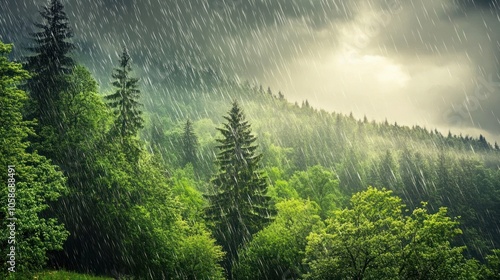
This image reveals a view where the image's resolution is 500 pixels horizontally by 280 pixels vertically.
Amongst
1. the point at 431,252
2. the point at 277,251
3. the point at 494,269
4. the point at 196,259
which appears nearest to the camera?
the point at 431,252

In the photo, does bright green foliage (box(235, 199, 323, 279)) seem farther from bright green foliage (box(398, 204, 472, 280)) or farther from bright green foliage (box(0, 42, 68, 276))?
bright green foliage (box(0, 42, 68, 276))

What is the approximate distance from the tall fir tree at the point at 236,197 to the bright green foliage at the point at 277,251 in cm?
118

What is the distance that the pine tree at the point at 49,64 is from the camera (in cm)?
2407

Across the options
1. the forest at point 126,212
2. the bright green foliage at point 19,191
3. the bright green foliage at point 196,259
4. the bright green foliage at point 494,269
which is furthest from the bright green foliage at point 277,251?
the bright green foliage at point 19,191

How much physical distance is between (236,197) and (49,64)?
19.1 meters

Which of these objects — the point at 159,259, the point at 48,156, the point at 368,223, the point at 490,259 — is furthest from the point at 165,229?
the point at 490,259

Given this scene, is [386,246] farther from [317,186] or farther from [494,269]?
[317,186]

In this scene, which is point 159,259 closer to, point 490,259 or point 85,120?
point 85,120

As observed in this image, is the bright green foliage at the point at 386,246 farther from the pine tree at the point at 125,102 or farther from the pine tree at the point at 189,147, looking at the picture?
the pine tree at the point at 189,147

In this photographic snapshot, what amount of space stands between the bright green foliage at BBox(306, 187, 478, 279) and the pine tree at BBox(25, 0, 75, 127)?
21.1 m

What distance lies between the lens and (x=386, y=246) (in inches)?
1013

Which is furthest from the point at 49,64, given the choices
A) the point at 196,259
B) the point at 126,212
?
the point at 196,259

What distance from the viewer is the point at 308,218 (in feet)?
131

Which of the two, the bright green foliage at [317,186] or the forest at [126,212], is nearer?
the forest at [126,212]
